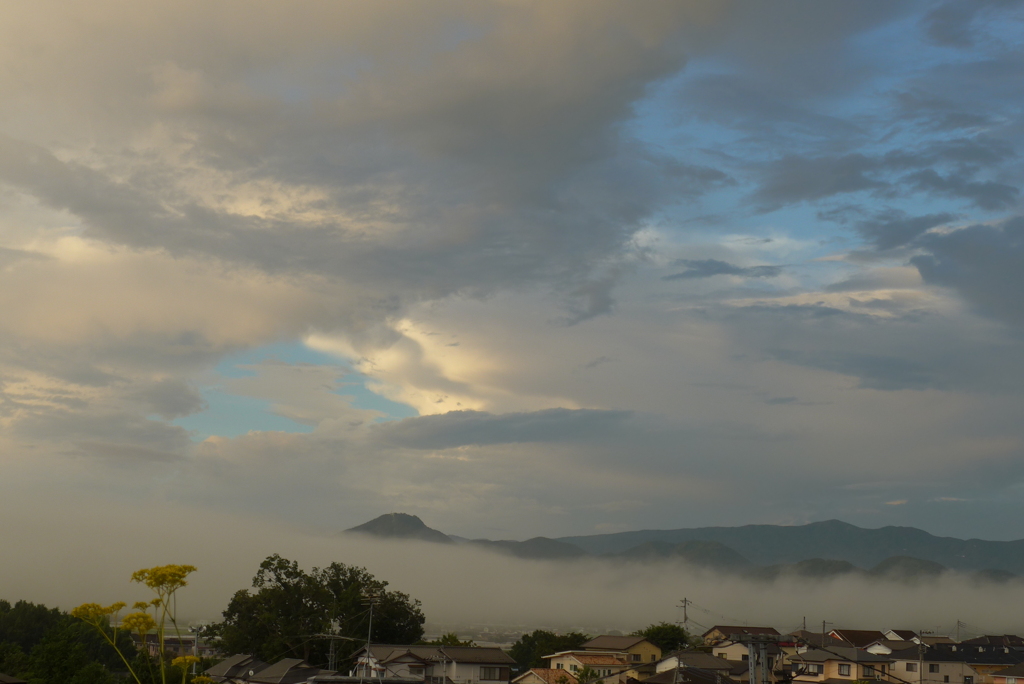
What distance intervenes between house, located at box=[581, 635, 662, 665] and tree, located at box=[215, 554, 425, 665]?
2158 centimetres

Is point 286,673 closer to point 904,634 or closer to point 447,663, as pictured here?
point 447,663

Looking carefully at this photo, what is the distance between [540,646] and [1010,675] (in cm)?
5632

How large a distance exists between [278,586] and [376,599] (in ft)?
37.9

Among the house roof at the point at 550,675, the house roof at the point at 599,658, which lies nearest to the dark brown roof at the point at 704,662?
the house roof at the point at 599,658

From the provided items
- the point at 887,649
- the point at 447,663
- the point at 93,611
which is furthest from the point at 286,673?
the point at 887,649

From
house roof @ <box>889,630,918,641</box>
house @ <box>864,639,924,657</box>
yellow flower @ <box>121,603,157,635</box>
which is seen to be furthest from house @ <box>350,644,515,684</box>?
house roof @ <box>889,630,918,641</box>

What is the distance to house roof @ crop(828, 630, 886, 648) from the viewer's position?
12145 centimetres

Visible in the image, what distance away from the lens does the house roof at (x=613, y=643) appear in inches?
3856

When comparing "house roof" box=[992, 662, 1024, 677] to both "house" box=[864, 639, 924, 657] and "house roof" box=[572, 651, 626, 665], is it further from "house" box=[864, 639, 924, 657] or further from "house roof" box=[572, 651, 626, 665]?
"house roof" box=[572, 651, 626, 665]

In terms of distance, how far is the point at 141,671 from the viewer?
69688 mm

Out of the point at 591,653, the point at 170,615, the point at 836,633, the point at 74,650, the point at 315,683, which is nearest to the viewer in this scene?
the point at 170,615

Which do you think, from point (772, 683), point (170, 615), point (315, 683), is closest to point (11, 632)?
point (315, 683)

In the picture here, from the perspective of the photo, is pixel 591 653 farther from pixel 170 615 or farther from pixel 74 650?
pixel 170 615

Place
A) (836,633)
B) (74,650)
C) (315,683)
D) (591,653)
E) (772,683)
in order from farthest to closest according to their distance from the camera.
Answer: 1. (836,633)
2. (591,653)
3. (74,650)
4. (772,683)
5. (315,683)
